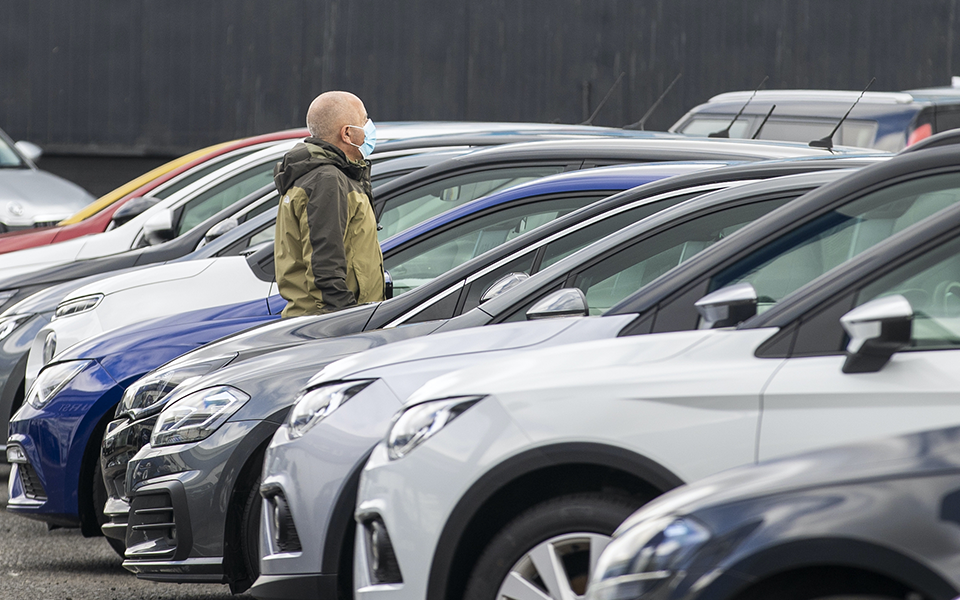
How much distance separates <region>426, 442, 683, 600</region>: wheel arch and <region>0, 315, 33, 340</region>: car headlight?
4.27 m

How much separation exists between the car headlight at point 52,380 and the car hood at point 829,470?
3.66m

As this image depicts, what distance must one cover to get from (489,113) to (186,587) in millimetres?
13924

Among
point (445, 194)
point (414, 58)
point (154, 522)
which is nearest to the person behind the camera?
point (154, 522)

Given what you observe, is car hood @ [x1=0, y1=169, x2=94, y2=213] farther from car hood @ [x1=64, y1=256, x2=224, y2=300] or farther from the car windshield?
car hood @ [x1=64, y1=256, x2=224, y2=300]

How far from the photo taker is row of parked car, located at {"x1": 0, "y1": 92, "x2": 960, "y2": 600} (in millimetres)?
2305

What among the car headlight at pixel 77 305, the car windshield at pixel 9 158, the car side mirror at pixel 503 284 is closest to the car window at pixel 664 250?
the car side mirror at pixel 503 284

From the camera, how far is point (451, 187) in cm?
619

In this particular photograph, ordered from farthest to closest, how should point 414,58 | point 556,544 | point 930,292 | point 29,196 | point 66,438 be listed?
point 414,58 < point 29,196 < point 66,438 < point 556,544 < point 930,292

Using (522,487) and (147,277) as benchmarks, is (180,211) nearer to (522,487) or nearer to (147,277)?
(147,277)

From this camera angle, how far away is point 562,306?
3846 millimetres

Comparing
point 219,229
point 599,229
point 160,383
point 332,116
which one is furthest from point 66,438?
point 219,229

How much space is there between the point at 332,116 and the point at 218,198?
10.2 ft

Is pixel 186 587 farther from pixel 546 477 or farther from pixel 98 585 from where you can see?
pixel 546 477

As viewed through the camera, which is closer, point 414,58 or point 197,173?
point 197,173
